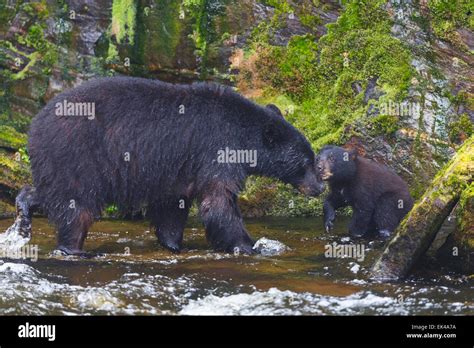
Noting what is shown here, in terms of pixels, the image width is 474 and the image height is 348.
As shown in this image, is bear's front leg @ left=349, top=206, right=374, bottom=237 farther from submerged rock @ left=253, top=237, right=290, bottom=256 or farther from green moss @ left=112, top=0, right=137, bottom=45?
green moss @ left=112, top=0, right=137, bottom=45

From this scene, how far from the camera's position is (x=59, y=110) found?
398 inches

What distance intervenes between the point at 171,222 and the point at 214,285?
103 inches

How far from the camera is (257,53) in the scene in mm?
14320

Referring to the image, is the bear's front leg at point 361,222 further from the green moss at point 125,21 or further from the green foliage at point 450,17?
the green moss at point 125,21

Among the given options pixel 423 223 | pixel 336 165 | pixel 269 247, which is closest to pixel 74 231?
pixel 269 247

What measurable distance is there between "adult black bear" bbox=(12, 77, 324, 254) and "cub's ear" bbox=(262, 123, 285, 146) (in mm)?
13

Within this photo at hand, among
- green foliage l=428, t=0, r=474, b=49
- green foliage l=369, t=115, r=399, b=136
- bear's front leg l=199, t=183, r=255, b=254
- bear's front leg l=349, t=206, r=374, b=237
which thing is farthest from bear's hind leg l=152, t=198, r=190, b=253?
green foliage l=428, t=0, r=474, b=49

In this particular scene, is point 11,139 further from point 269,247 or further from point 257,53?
point 269,247

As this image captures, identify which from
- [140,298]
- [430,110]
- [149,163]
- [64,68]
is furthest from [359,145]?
[140,298]

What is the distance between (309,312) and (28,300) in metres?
2.73

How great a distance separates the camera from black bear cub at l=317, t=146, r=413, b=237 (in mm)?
11672

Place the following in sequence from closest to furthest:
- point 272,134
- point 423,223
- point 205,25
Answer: point 423,223 < point 272,134 < point 205,25
